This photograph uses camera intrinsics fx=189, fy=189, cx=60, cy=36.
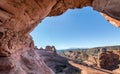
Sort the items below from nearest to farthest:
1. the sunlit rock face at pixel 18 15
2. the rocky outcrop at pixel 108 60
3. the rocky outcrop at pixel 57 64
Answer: the sunlit rock face at pixel 18 15, the rocky outcrop at pixel 57 64, the rocky outcrop at pixel 108 60

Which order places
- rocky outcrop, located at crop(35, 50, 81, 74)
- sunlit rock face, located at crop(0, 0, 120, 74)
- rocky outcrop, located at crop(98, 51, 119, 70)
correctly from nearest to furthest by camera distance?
sunlit rock face, located at crop(0, 0, 120, 74) → rocky outcrop, located at crop(35, 50, 81, 74) → rocky outcrop, located at crop(98, 51, 119, 70)

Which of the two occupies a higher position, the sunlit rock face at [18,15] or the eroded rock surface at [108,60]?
the sunlit rock face at [18,15]

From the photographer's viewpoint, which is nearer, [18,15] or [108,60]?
[18,15]

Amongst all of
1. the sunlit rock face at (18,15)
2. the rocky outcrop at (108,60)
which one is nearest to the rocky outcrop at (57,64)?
the sunlit rock face at (18,15)

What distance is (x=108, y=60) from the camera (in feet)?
96.9

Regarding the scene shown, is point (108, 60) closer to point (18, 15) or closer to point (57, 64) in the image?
point (57, 64)

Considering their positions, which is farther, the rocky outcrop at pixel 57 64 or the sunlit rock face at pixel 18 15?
the rocky outcrop at pixel 57 64

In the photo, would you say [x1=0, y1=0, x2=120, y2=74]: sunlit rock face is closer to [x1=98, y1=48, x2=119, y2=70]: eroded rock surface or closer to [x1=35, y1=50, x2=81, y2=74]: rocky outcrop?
[x1=35, y1=50, x2=81, y2=74]: rocky outcrop

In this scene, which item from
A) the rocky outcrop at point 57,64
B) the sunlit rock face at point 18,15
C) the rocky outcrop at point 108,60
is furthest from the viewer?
the rocky outcrop at point 108,60

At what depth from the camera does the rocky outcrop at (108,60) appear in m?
29.2

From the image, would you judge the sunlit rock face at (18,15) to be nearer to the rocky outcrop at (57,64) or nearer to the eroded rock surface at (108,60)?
the rocky outcrop at (57,64)

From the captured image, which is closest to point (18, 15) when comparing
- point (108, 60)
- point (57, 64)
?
point (57, 64)

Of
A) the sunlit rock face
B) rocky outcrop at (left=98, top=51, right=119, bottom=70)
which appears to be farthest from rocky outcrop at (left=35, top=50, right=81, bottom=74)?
rocky outcrop at (left=98, top=51, right=119, bottom=70)

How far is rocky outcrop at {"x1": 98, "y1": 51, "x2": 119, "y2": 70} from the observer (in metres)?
29.2
